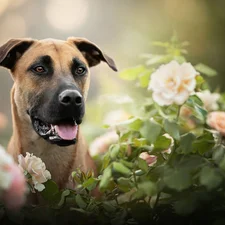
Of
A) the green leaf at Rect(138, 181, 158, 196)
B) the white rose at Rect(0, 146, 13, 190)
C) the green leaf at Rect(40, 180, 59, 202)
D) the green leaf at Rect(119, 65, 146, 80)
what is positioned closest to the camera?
the white rose at Rect(0, 146, 13, 190)

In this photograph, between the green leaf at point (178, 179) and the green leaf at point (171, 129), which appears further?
the green leaf at point (171, 129)

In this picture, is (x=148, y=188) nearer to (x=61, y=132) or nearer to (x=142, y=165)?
(x=142, y=165)

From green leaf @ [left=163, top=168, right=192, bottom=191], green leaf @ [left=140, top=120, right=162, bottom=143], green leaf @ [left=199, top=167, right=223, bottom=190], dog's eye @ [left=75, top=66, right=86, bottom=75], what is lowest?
green leaf @ [left=163, top=168, right=192, bottom=191]

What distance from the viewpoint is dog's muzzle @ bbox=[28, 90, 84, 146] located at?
7.61ft

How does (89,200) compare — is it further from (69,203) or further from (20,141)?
(20,141)

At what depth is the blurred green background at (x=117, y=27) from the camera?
4.62 m

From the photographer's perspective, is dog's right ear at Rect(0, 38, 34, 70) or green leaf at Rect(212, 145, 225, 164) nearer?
green leaf at Rect(212, 145, 225, 164)

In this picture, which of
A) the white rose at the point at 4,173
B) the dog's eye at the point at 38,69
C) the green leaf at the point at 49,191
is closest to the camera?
the white rose at the point at 4,173

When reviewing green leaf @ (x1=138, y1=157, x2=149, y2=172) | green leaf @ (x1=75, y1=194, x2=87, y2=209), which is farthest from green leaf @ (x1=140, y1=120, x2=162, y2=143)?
green leaf @ (x1=75, y1=194, x2=87, y2=209)

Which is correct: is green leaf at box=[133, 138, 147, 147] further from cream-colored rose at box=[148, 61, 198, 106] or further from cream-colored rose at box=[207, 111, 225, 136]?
cream-colored rose at box=[207, 111, 225, 136]

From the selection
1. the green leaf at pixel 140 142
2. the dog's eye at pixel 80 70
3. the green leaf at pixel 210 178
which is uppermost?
the dog's eye at pixel 80 70

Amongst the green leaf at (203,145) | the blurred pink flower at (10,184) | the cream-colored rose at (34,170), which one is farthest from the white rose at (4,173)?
the green leaf at (203,145)

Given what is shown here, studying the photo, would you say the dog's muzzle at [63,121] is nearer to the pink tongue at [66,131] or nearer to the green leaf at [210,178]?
the pink tongue at [66,131]

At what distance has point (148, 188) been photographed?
5.90 ft
